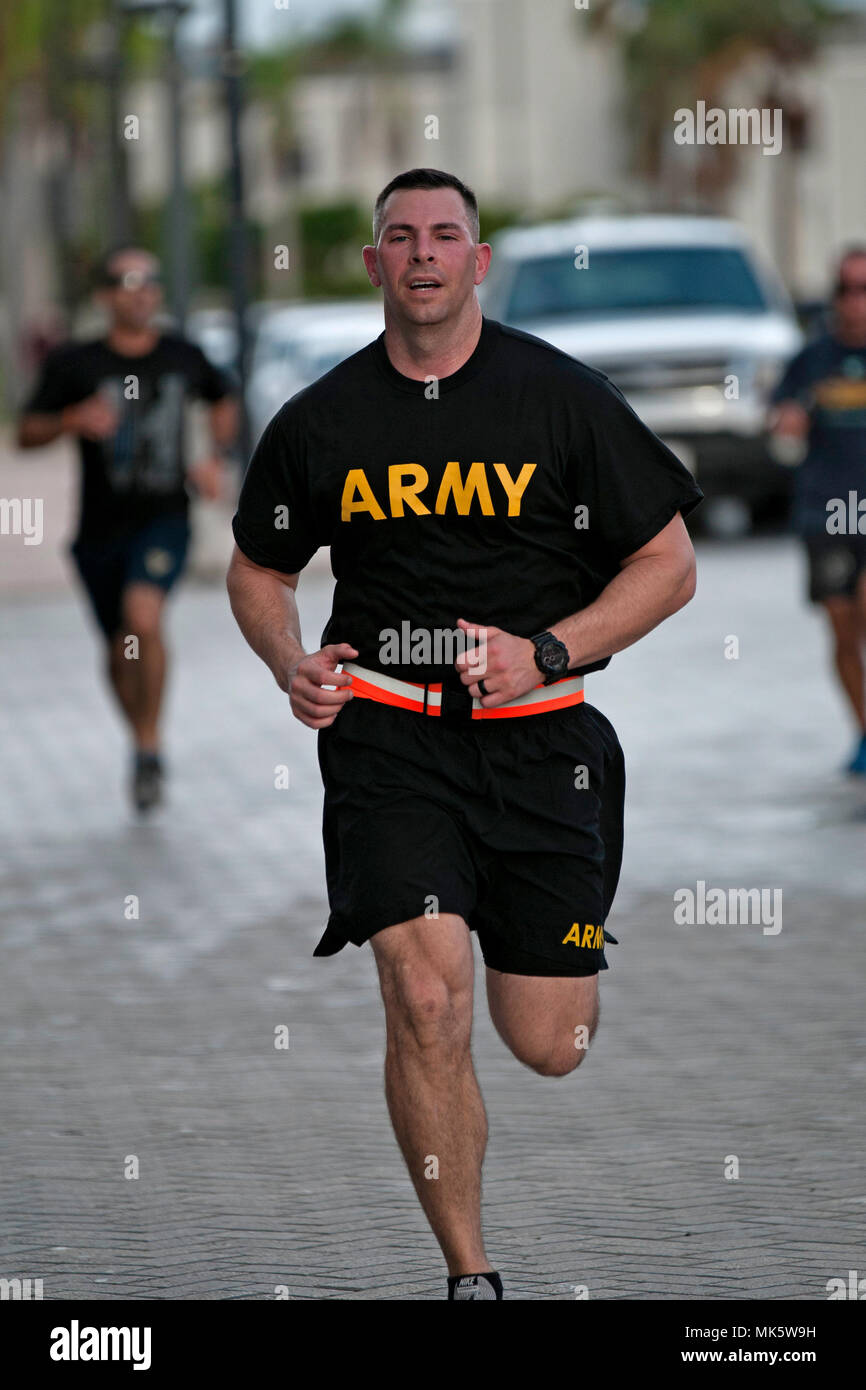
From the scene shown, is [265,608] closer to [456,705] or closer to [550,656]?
[456,705]

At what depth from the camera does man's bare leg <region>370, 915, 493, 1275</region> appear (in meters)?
4.42

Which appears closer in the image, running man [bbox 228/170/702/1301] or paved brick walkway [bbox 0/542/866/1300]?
running man [bbox 228/170/702/1301]

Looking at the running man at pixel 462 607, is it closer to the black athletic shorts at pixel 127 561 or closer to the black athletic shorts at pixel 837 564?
the black athletic shorts at pixel 127 561

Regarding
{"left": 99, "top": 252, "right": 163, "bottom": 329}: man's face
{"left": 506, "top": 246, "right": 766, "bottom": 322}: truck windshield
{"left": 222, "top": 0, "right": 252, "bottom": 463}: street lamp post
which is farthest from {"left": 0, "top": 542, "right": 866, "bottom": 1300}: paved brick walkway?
{"left": 506, "top": 246, "right": 766, "bottom": 322}: truck windshield

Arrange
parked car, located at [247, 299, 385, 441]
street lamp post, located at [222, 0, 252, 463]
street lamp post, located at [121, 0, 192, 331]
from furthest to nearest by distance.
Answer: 1. parked car, located at [247, 299, 385, 441]
2. street lamp post, located at [121, 0, 192, 331]
3. street lamp post, located at [222, 0, 252, 463]

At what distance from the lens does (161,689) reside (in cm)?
1010

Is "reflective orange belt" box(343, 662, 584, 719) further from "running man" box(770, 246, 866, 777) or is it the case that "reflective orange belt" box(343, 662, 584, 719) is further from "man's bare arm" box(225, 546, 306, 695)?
"running man" box(770, 246, 866, 777)

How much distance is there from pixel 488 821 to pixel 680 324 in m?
15.1

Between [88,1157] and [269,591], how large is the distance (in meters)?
1.51

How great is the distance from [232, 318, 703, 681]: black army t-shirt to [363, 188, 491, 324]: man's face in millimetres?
127

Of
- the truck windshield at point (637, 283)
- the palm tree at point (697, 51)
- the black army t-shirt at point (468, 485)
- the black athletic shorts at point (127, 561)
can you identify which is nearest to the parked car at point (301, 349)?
the truck windshield at point (637, 283)

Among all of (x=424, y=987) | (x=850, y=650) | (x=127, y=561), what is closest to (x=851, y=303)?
(x=850, y=650)

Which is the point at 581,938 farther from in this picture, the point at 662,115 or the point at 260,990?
the point at 662,115

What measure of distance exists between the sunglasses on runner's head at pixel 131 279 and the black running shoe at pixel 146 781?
69.9 inches
